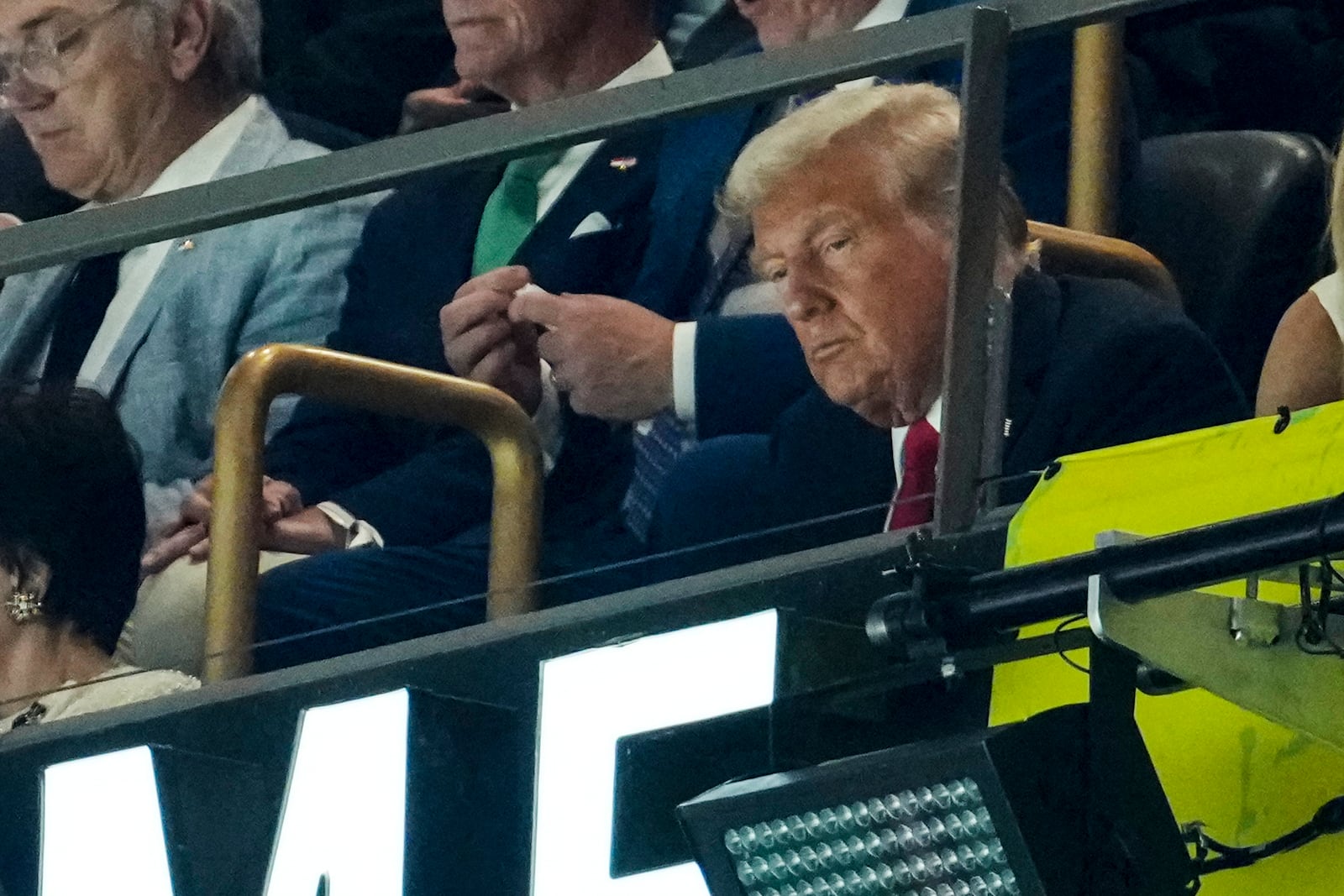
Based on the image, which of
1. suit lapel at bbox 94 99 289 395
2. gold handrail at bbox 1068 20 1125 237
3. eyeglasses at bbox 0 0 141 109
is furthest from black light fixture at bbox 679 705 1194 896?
eyeglasses at bbox 0 0 141 109

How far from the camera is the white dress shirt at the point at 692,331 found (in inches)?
92.4

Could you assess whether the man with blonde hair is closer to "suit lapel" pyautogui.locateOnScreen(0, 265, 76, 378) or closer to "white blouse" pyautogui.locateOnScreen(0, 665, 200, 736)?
"white blouse" pyautogui.locateOnScreen(0, 665, 200, 736)

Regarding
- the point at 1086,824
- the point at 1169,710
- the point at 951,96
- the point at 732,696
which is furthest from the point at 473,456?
the point at 1086,824

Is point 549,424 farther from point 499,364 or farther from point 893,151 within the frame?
point 893,151

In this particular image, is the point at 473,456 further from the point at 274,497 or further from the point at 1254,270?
the point at 1254,270

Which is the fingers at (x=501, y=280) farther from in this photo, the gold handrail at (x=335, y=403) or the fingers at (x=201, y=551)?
the fingers at (x=201, y=551)

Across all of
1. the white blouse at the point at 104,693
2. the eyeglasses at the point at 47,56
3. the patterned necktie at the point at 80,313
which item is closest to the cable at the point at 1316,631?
the white blouse at the point at 104,693

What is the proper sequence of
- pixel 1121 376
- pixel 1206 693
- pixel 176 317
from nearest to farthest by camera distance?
pixel 1206 693 → pixel 1121 376 → pixel 176 317

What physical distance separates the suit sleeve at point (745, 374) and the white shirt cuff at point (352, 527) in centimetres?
38

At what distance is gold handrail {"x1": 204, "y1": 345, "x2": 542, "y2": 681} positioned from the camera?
247 cm

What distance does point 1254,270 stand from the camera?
2.17 meters

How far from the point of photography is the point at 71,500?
9.23ft

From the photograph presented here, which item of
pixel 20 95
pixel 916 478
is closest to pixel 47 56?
pixel 20 95

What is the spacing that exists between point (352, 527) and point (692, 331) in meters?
0.42
